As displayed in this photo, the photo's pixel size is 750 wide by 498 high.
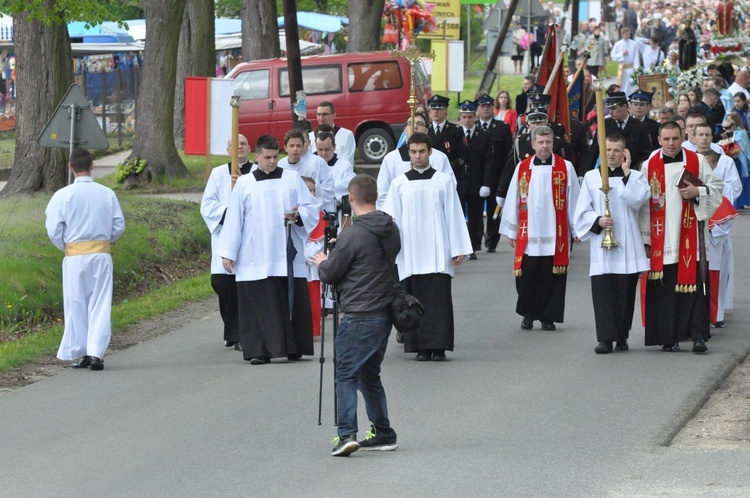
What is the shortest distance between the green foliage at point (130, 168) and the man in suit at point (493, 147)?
648cm

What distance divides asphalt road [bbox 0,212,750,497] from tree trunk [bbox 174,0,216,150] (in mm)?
16003

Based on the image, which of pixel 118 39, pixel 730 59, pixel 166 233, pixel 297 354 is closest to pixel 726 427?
pixel 297 354

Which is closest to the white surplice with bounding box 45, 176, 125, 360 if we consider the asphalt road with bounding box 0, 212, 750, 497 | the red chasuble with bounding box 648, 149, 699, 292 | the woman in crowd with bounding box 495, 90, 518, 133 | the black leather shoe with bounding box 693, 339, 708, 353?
the asphalt road with bounding box 0, 212, 750, 497

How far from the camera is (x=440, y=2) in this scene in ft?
115

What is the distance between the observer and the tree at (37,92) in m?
20.2

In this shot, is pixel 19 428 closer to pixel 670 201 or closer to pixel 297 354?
pixel 297 354

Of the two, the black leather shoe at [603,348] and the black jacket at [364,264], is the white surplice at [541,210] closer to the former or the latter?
the black leather shoe at [603,348]

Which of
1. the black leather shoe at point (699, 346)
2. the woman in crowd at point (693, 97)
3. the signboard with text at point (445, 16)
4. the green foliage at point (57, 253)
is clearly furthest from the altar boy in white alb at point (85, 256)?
the signboard with text at point (445, 16)

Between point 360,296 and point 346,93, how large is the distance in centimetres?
2079

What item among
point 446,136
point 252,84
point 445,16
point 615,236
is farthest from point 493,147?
point 445,16

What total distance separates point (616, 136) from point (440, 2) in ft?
76.8

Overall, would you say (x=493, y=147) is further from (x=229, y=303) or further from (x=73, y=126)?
(x=229, y=303)

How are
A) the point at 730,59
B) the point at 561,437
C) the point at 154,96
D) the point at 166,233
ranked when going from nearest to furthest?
the point at 561,437 < the point at 166,233 < the point at 154,96 < the point at 730,59

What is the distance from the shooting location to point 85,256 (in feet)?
38.8
